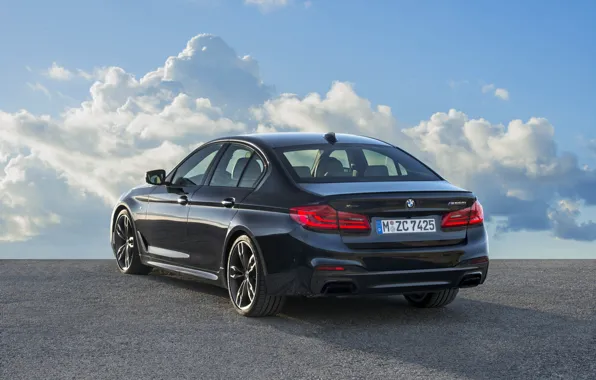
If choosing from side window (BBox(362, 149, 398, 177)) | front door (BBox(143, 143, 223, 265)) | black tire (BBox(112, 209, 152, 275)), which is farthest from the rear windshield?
black tire (BBox(112, 209, 152, 275))

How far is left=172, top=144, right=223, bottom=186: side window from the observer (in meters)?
9.75

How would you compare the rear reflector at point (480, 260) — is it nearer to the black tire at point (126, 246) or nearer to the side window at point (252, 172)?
the side window at point (252, 172)

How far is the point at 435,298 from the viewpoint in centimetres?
893

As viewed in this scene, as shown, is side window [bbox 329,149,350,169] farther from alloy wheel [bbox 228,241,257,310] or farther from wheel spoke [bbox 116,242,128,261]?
wheel spoke [bbox 116,242,128,261]

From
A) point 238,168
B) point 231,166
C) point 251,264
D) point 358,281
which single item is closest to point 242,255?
point 251,264

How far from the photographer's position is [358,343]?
7.15m

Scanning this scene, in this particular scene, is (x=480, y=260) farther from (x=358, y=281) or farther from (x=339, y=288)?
(x=339, y=288)

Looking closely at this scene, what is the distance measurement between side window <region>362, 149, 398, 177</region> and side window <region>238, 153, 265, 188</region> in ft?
3.25

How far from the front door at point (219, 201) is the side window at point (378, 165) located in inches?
39.9

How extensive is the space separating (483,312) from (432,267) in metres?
1.24

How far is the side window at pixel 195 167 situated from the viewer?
9.75 metres

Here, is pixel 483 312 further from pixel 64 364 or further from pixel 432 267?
pixel 64 364

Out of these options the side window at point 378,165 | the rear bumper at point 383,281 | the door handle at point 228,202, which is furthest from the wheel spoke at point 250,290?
the side window at point 378,165

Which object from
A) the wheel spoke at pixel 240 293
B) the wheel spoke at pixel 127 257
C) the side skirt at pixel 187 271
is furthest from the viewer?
the wheel spoke at pixel 127 257
